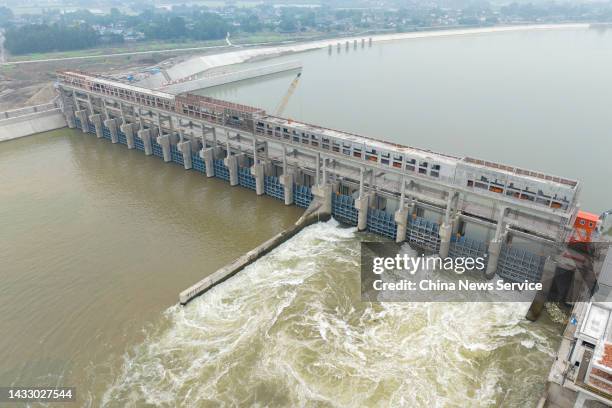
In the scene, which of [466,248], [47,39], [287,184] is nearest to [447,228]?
[466,248]

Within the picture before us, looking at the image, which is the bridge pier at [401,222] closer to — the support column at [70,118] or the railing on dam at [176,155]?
the railing on dam at [176,155]

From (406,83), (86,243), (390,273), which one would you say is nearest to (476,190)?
(390,273)

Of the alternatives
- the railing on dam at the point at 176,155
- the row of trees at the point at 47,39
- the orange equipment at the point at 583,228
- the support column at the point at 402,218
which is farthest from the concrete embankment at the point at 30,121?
the row of trees at the point at 47,39

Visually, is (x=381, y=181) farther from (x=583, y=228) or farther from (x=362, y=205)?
(x=583, y=228)

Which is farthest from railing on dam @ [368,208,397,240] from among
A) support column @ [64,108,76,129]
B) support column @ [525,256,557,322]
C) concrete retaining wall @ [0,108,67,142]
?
concrete retaining wall @ [0,108,67,142]

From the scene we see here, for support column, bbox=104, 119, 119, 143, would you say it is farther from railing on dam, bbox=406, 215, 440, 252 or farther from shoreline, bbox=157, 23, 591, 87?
railing on dam, bbox=406, 215, 440, 252

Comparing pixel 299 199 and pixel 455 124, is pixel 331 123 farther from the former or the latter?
pixel 299 199
